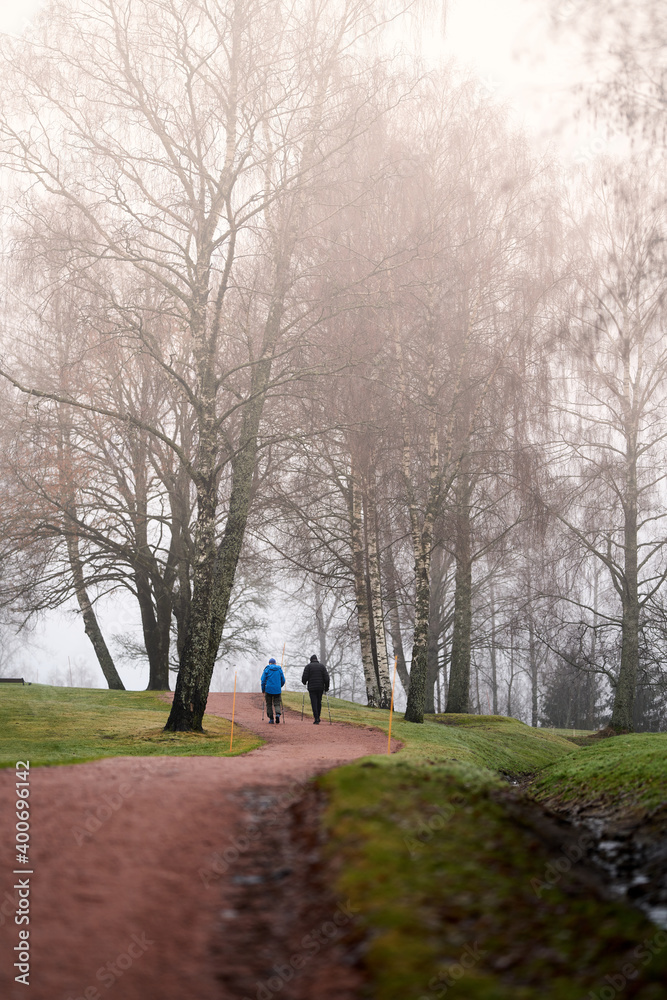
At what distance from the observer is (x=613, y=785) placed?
30.7 feet

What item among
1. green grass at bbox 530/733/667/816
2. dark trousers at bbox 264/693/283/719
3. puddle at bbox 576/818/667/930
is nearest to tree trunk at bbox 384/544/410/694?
dark trousers at bbox 264/693/283/719

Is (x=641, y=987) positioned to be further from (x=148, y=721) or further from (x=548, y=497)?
(x=548, y=497)

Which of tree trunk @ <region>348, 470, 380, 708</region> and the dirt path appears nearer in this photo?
the dirt path

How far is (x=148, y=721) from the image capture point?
1584 centimetres

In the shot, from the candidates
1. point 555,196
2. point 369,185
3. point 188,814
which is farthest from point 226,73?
point 188,814

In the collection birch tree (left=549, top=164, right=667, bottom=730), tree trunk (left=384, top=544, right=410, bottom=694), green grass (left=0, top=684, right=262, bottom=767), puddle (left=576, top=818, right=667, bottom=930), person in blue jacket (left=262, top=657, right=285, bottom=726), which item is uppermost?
birch tree (left=549, top=164, right=667, bottom=730)

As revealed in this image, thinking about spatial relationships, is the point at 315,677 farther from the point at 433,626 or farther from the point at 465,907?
the point at 433,626

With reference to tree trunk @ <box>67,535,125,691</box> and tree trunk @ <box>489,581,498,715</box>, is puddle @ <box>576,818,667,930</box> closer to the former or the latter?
tree trunk @ <box>67,535,125,691</box>

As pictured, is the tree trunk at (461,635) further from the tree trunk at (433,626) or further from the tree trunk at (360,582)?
the tree trunk at (433,626)

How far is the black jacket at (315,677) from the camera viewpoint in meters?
18.3

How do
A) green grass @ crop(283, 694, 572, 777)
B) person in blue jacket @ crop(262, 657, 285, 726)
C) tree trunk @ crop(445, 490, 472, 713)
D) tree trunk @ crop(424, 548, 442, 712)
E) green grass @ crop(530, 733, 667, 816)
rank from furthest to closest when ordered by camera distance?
1. tree trunk @ crop(424, 548, 442, 712)
2. tree trunk @ crop(445, 490, 472, 713)
3. person in blue jacket @ crop(262, 657, 285, 726)
4. green grass @ crop(283, 694, 572, 777)
5. green grass @ crop(530, 733, 667, 816)

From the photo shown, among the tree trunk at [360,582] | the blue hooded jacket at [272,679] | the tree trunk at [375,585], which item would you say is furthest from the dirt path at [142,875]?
the tree trunk at [360,582]

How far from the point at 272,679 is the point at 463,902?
1266 centimetres

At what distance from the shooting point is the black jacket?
18.3 metres
